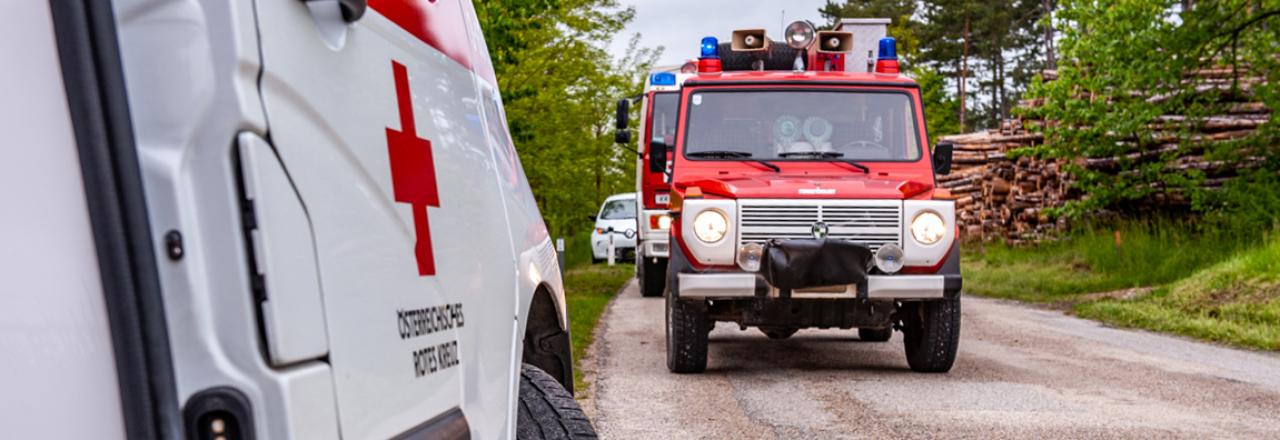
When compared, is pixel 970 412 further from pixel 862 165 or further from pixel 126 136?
pixel 126 136

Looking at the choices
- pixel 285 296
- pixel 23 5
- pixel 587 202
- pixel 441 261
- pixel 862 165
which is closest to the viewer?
pixel 23 5

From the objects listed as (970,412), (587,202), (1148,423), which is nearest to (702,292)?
(970,412)

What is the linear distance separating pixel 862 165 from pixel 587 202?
72.1ft

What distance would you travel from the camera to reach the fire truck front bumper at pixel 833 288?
366 inches

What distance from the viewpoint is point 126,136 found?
1.72m

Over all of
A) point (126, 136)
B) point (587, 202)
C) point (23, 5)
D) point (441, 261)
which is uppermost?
point (23, 5)

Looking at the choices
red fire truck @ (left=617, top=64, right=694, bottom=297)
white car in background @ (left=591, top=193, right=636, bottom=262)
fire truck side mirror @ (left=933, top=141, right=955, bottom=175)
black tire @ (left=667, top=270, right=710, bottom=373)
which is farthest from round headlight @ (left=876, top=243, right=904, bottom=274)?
white car in background @ (left=591, top=193, right=636, bottom=262)

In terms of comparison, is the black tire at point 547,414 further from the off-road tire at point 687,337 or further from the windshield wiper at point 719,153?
the windshield wiper at point 719,153

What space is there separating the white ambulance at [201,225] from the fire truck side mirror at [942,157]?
823 cm

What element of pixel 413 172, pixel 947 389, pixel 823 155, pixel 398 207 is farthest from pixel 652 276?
pixel 398 207

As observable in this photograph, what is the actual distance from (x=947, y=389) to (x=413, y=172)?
6760 millimetres

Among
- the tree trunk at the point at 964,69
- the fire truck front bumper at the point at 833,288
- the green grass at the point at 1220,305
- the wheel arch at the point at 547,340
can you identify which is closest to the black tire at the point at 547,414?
the wheel arch at the point at 547,340

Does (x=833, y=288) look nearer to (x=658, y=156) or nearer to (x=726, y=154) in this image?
(x=726, y=154)

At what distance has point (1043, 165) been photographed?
87.7 feet
